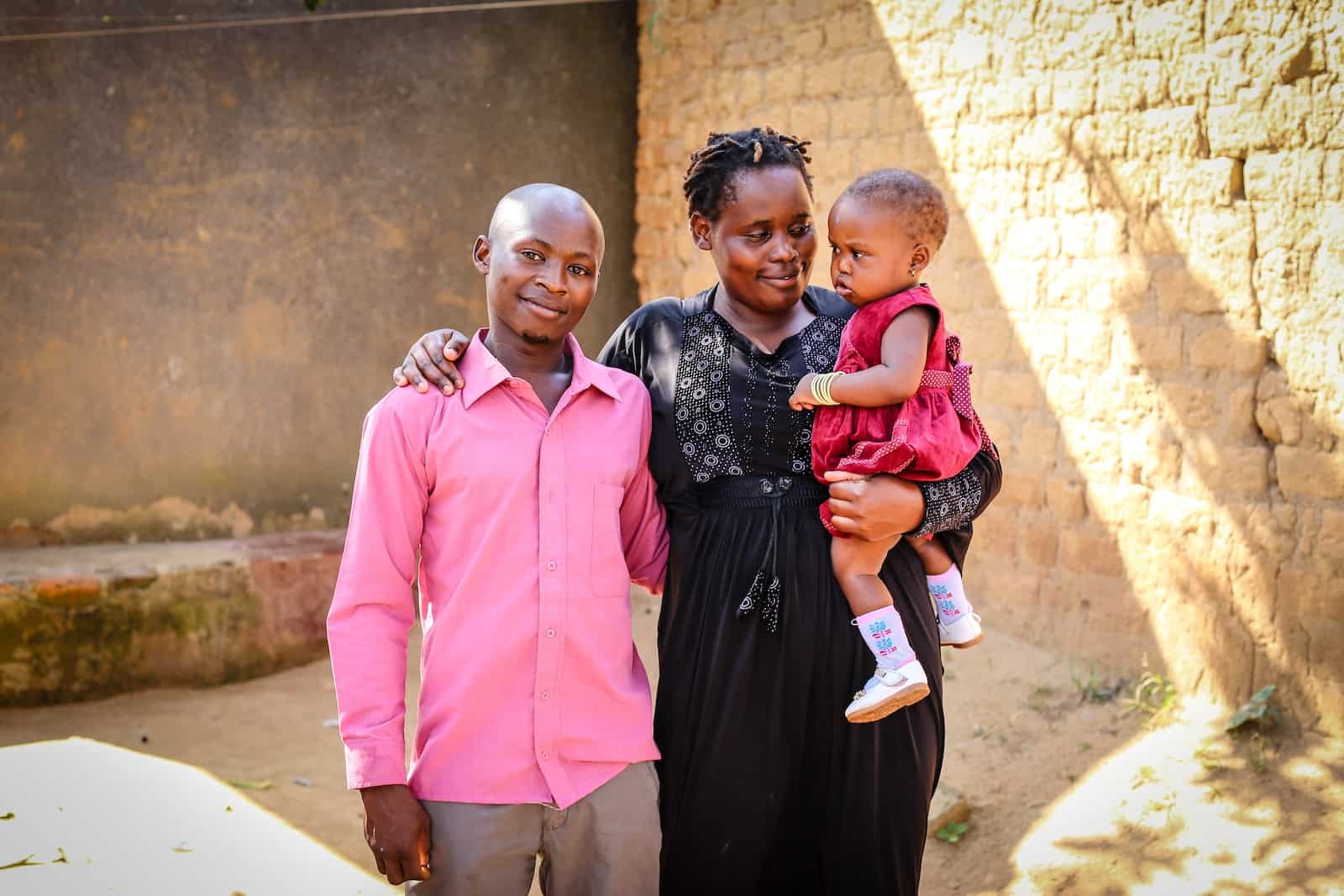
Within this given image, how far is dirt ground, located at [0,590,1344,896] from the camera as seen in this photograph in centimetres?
349

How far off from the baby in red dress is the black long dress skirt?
0.24ft

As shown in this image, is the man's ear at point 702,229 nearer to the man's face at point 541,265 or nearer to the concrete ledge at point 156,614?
the man's face at point 541,265

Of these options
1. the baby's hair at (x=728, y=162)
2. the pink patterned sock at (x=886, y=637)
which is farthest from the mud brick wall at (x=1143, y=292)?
the pink patterned sock at (x=886, y=637)

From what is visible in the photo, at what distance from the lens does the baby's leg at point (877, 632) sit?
205 cm

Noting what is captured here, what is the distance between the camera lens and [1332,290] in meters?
3.68

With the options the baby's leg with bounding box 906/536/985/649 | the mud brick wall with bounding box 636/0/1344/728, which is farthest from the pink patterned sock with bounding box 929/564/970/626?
the mud brick wall with bounding box 636/0/1344/728

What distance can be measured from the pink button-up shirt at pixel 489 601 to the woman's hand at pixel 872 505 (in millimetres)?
418

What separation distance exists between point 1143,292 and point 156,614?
434 centimetres

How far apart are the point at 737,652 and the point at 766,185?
3.00 feet

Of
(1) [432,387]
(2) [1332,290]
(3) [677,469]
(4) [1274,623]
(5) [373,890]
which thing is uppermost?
(2) [1332,290]

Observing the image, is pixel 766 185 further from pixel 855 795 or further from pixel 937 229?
pixel 855 795

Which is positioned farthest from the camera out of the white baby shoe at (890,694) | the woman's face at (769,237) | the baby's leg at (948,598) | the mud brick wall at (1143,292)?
the mud brick wall at (1143,292)

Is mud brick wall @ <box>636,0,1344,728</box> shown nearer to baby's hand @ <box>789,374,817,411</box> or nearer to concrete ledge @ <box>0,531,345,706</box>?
baby's hand @ <box>789,374,817,411</box>

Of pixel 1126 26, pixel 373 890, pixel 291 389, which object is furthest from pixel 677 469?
pixel 291 389
